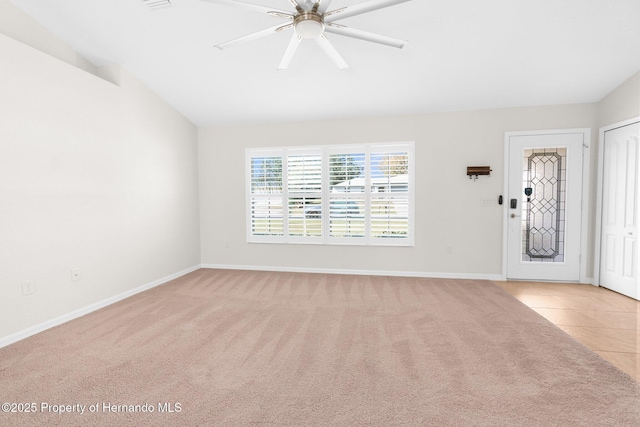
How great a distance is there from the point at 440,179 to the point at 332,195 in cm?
168

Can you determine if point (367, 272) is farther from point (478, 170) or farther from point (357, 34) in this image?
point (357, 34)

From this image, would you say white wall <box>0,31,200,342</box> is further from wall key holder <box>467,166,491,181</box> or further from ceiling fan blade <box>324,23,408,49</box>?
wall key holder <box>467,166,491,181</box>

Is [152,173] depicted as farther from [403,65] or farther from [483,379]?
[483,379]

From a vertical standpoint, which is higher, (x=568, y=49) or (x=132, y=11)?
(x=132, y=11)

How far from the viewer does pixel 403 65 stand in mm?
3572

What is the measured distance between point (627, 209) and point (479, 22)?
9.84 feet

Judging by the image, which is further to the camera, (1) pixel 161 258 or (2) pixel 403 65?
(1) pixel 161 258

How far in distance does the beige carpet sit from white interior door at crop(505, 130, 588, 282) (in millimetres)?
1331

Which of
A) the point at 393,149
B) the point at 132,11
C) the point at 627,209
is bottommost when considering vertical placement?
the point at 627,209

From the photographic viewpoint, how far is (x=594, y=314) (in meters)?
3.20

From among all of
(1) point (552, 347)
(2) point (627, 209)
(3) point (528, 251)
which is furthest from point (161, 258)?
(2) point (627, 209)

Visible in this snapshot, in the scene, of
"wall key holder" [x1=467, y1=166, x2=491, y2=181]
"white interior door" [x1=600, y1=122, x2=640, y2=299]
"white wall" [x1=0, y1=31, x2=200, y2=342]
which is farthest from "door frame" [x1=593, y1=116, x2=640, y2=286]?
"white wall" [x1=0, y1=31, x2=200, y2=342]

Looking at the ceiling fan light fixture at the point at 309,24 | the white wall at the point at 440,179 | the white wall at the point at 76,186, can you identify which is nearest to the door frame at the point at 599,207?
the white wall at the point at 440,179

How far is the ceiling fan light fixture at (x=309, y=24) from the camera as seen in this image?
212 centimetres
